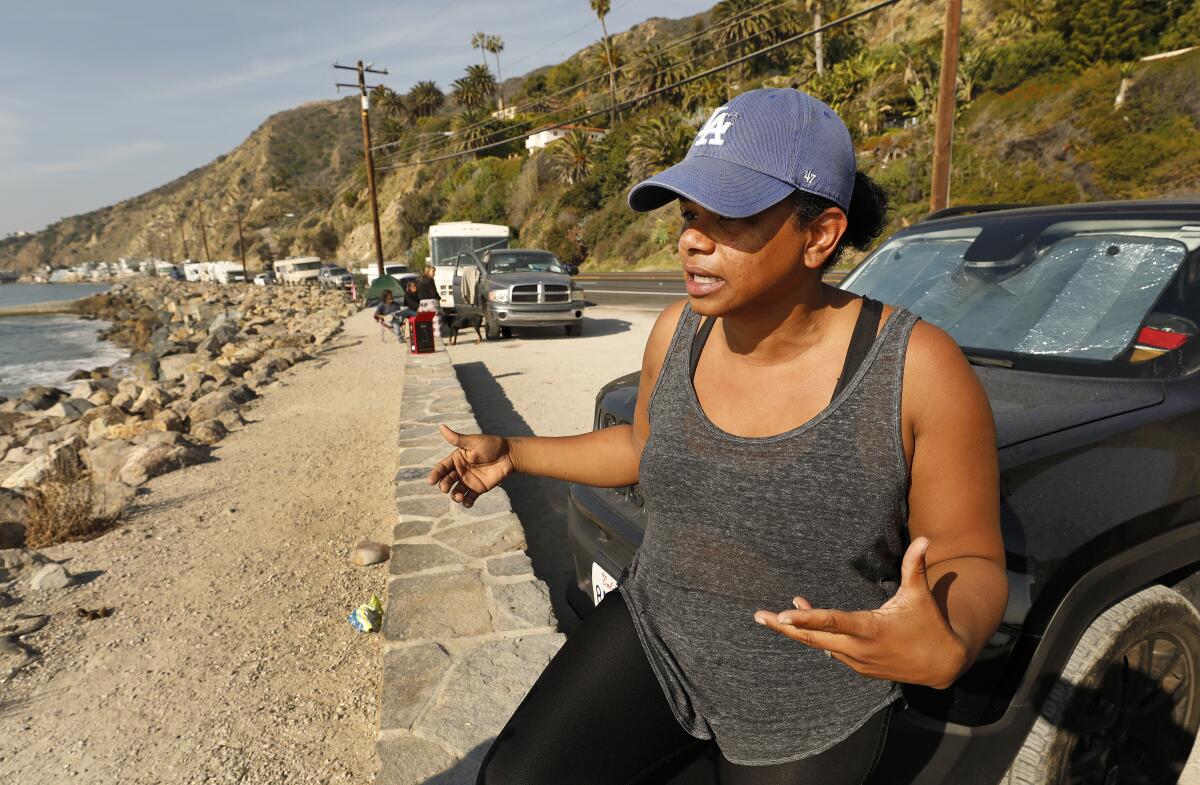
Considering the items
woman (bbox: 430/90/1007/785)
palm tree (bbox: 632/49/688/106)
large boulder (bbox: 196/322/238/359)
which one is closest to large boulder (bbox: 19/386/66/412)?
large boulder (bbox: 196/322/238/359)

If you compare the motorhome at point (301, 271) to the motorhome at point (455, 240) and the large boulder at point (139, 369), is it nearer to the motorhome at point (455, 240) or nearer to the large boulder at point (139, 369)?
the large boulder at point (139, 369)

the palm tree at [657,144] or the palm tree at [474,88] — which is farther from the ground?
the palm tree at [474,88]

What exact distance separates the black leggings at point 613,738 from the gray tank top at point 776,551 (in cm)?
4

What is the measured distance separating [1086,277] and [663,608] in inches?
90.9

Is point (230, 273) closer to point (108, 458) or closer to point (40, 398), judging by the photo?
point (40, 398)

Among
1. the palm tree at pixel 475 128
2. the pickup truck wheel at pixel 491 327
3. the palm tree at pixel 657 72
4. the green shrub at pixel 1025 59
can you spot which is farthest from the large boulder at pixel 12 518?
the palm tree at pixel 475 128

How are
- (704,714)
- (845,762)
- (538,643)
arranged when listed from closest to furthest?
(845,762) → (704,714) → (538,643)

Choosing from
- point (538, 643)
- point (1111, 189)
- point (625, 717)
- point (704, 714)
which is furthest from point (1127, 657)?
point (1111, 189)

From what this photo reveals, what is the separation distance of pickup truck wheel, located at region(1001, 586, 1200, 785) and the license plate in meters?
1.25

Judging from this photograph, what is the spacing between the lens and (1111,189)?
1062 inches

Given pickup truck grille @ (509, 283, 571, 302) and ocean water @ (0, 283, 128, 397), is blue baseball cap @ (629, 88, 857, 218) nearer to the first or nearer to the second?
pickup truck grille @ (509, 283, 571, 302)

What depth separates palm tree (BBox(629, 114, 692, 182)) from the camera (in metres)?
43.8

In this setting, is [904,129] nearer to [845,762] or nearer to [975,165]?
[975,165]

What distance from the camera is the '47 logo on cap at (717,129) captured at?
1344 mm
